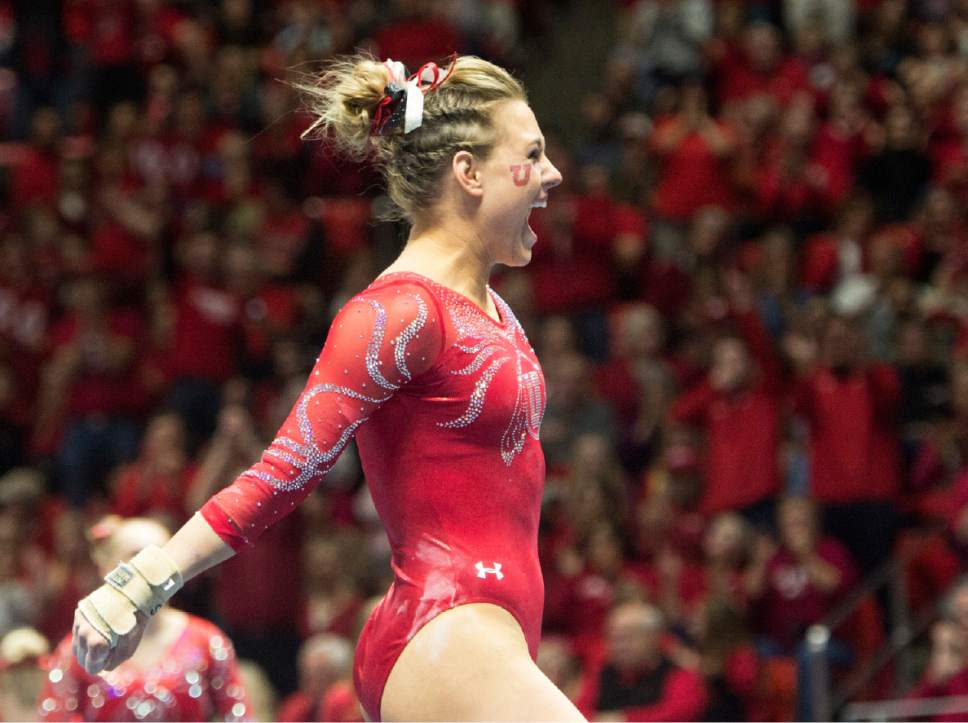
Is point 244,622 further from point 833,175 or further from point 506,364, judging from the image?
point 506,364

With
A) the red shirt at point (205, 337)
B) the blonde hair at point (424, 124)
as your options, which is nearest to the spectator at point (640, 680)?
the red shirt at point (205, 337)

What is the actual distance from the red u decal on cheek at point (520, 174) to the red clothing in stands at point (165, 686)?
7.48 feet

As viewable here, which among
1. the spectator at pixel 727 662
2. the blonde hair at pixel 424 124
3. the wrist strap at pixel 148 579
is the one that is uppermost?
the blonde hair at pixel 424 124

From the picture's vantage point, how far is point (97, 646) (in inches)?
98.6

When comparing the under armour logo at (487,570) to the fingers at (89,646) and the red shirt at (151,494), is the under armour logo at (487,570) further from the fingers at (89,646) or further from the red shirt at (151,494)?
the red shirt at (151,494)

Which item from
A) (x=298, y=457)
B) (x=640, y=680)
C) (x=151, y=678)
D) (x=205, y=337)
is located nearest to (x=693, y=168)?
(x=205, y=337)

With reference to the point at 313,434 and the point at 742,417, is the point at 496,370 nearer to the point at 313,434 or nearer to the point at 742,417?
the point at 313,434

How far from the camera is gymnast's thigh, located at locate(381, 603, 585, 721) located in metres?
2.67

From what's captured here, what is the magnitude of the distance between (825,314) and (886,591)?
146 cm

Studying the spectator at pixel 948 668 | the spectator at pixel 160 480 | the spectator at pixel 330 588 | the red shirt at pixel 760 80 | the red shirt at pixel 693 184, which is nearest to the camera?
the spectator at pixel 948 668

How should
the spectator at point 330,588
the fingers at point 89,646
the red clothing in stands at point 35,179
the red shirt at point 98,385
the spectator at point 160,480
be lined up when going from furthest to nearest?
the red clothing in stands at point 35,179
the red shirt at point 98,385
the spectator at point 160,480
the spectator at point 330,588
the fingers at point 89,646

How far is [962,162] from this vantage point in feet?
29.2

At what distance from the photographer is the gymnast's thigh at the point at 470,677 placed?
2666mm

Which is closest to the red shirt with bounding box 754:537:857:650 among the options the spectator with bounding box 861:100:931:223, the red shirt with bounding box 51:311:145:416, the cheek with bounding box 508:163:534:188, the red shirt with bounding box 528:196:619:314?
the red shirt with bounding box 528:196:619:314
